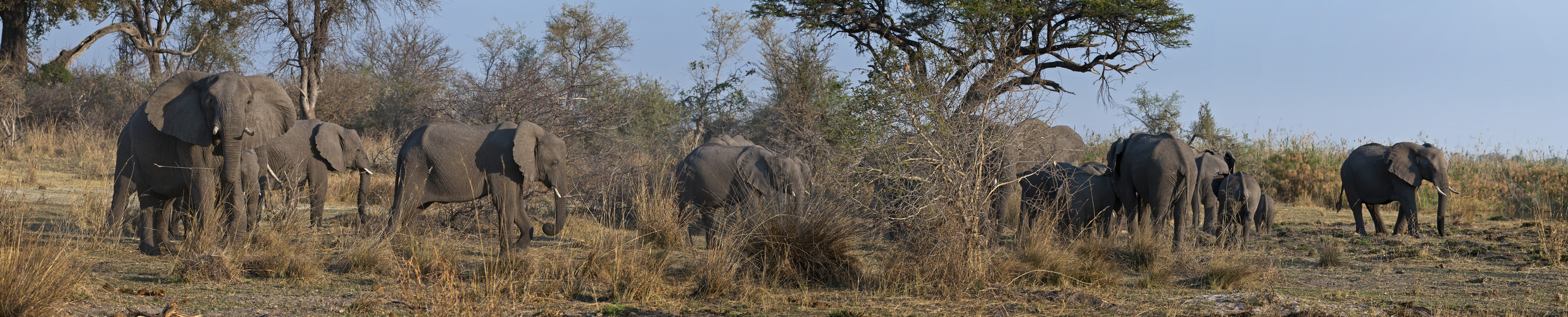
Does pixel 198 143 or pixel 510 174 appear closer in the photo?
pixel 198 143

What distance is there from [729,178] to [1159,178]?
4.55 m

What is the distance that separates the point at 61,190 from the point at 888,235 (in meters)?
12.2

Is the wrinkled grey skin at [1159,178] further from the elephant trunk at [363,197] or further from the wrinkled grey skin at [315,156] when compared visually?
the wrinkled grey skin at [315,156]

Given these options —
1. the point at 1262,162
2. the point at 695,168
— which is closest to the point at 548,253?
the point at 695,168

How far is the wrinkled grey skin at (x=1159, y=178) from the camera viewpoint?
931 cm

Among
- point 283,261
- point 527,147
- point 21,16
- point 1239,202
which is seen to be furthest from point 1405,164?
point 21,16

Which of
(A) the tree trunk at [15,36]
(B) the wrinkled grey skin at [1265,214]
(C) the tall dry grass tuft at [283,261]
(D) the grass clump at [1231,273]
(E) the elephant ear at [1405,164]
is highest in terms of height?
(A) the tree trunk at [15,36]

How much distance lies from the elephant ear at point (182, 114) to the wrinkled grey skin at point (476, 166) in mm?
1804

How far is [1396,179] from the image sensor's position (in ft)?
43.2

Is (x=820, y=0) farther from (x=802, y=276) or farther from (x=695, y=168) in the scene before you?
(x=802, y=276)

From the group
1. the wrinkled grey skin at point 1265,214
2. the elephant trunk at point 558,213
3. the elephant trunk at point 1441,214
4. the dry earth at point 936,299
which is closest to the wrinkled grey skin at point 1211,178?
the wrinkled grey skin at point 1265,214

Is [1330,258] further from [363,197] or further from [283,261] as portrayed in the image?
[363,197]

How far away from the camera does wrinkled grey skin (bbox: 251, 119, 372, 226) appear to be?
429 inches

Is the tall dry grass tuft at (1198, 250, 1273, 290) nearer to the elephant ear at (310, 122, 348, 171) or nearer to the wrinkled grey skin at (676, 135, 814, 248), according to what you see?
the wrinkled grey skin at (676, 135, 814, 248)
